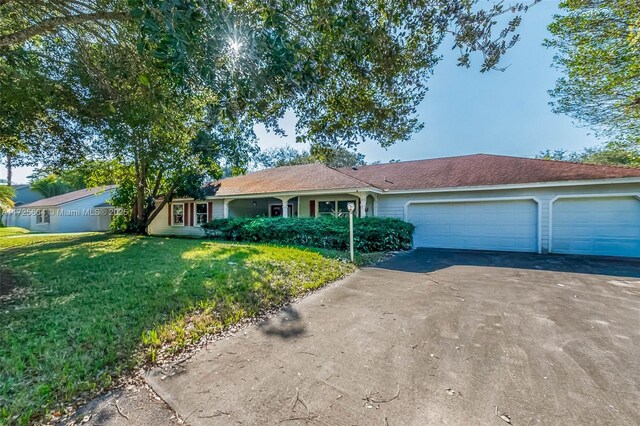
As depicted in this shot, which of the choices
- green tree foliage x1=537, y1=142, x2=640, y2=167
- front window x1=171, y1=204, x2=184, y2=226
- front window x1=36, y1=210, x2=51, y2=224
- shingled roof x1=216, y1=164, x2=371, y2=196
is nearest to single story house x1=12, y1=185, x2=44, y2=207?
front window x1=36, y1=210, x2=51, y2=224

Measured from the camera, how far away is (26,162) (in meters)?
11.4

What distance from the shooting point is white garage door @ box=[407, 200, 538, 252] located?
1030 cm

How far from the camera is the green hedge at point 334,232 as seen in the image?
10180mm

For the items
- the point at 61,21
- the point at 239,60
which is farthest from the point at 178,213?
the point at 239,60

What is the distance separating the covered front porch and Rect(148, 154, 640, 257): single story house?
5cm

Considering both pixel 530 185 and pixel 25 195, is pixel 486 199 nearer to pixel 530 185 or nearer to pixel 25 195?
pixel 530 185

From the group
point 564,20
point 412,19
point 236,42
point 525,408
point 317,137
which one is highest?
point 564,20

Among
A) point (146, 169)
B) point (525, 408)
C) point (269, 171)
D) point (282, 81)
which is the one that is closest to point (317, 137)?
point (282, 81)

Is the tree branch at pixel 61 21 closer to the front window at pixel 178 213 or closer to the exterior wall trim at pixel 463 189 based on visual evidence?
the exterior wall trim at pixel 463 189

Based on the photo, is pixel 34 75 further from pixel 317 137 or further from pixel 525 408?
pixel 525 408

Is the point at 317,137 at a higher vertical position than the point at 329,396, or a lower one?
higher

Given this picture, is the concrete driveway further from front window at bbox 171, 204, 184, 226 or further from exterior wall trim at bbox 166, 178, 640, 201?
front window at bbox 171, 204, 184, 226

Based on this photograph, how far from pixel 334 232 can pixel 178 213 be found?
42.0 feet

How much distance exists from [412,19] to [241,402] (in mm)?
6142
